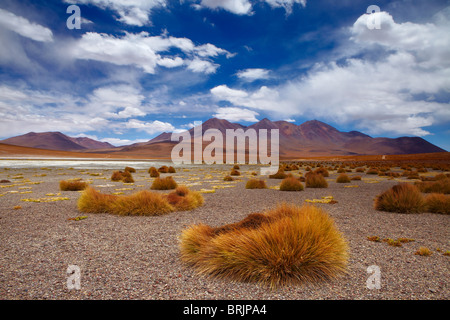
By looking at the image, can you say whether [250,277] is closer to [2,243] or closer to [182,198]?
[2,243]

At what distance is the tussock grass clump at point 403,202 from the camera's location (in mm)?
7652

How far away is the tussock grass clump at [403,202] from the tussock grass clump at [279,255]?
5.28 m

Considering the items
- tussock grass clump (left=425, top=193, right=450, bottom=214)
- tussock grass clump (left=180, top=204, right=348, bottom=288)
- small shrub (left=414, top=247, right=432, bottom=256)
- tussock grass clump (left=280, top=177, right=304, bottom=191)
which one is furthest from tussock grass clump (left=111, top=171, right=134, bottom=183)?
small shrub (left=414, top=247, right=432, bottom=256)

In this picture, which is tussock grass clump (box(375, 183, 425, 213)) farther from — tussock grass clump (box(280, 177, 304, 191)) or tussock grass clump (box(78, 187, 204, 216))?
tussock grass clump (box(78, 187, 204, 216))

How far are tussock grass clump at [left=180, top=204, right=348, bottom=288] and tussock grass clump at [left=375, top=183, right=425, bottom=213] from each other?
528 centimetres

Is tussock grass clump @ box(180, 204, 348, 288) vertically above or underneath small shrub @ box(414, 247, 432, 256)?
above

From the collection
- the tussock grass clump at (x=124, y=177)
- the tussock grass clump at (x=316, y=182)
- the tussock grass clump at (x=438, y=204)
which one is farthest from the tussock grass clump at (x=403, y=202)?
the tussock grass clump at (x=124, y=177)

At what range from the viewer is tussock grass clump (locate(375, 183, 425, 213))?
25.1ft

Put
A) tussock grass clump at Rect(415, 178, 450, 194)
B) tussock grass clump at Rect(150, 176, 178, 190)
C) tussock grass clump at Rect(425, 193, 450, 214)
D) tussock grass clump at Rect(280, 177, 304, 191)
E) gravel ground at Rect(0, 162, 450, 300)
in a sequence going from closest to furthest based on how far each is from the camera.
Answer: gravel ground at Rect(0, 162, 450, 300) < tussock grass clump at Rect(425, 193, 450, 214) < tussock grass clump at Rect(415, 178, 450, 194) < tussock grass clump at Rect(280, 177, 304, 191) < tussock grass clump at Rect(150, 176, 178, 190)

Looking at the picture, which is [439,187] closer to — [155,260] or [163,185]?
[155,260]

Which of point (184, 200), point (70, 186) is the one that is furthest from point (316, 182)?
point (70, 186)

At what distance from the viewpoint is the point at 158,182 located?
1386 centimetres

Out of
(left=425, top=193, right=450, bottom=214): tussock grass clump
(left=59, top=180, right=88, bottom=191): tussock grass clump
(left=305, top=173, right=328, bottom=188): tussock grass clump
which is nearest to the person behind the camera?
(left=425, top=193, right=450, bottom=214): tussock grass clump

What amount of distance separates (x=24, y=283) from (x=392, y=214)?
8.52 meters
